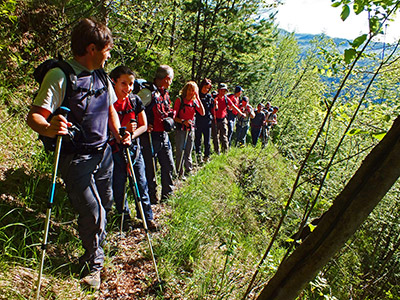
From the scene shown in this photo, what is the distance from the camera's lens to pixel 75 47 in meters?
2.13

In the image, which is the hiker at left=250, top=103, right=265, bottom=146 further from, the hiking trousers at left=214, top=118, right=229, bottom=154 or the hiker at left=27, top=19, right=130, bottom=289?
the hiker at left=27, top=19, right=130, bottom=289

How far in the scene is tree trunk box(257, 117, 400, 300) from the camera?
1.03m

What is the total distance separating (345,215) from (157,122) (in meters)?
3.34

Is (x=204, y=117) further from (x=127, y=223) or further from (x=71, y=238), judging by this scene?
(x=71, y=238)

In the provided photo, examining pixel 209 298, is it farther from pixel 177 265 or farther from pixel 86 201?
pixel 86 201

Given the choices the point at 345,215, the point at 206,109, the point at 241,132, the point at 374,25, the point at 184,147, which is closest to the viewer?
the point at 345,215

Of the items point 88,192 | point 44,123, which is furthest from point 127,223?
point 44,123

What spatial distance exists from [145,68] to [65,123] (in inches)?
200

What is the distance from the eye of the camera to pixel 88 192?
2.29 m

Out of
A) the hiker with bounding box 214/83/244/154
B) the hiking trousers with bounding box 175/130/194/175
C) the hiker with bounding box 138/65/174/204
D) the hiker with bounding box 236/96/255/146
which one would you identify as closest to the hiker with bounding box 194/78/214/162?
the hiker with bounding box 214/83/244/154

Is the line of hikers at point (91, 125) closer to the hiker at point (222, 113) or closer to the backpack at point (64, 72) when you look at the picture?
the backpack at point (64, 72)

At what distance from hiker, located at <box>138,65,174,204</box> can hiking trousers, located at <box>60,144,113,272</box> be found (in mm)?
1424

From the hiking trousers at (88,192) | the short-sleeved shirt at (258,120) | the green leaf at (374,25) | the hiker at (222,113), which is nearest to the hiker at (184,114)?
the hiker at (222,113)

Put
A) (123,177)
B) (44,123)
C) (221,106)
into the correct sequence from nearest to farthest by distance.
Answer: (44,123)
(123,177)
(221,106)
